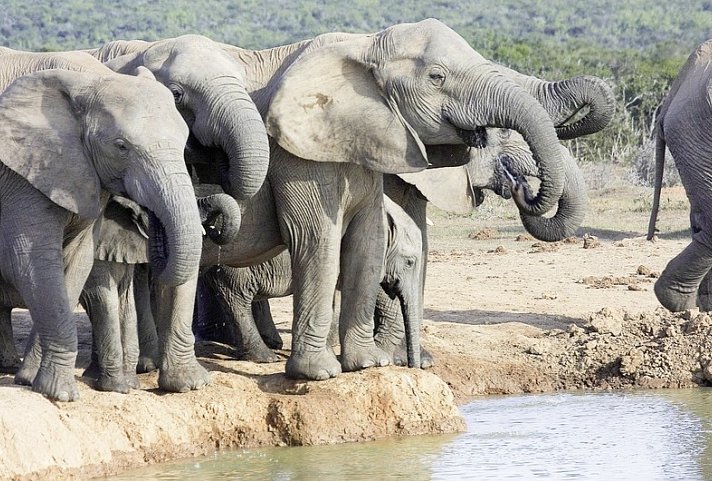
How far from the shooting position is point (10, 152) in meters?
7.06

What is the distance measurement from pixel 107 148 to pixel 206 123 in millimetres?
797

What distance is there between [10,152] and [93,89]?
17.0 inches

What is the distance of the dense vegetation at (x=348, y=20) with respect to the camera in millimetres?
57125

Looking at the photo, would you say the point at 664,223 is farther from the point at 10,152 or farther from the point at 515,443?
the point at 10,152

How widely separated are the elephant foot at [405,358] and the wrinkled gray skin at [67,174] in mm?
2226

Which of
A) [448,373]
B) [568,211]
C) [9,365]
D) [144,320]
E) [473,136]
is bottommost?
[448,373]

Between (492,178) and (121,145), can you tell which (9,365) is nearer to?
(121,145)

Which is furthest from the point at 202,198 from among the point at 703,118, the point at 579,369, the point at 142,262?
the point at 703,118

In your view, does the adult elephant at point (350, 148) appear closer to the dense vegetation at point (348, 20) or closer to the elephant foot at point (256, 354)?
the elephant foot at point (256, 354)

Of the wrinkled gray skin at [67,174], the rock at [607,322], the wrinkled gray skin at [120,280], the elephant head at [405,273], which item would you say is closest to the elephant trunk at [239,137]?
the wrinkled gray skin at [120,280]

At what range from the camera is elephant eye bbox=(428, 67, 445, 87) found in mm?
7805

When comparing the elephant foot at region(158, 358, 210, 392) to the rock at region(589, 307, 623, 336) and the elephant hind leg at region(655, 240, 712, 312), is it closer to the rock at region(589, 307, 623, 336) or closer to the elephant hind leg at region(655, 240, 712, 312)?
the rock at region(589, 307, 623, 336)

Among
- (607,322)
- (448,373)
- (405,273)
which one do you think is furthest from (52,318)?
(607,322)

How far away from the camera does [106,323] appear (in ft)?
25.3
